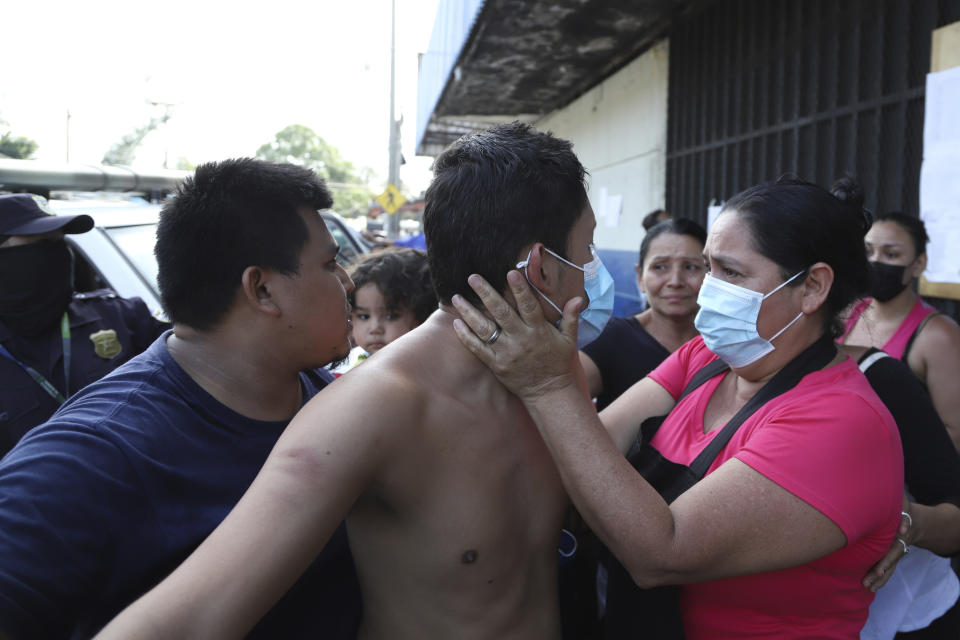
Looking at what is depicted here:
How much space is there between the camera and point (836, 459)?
4.75 ft

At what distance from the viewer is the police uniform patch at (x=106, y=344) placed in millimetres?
2961

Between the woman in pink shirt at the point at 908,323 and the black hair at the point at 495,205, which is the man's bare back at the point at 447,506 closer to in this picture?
the black hair at the point at 495,205

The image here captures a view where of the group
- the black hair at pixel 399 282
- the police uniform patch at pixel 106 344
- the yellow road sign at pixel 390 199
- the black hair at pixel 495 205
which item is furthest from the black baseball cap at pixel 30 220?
the yellow road sign at pixel 390 199

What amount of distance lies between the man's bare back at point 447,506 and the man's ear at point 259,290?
1.04ft

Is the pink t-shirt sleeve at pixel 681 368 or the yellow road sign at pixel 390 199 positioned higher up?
the yellow road sign at pixel 390 199

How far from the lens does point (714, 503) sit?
1443 millimetres

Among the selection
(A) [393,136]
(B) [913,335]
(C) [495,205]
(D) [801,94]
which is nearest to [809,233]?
(C) [495,205]

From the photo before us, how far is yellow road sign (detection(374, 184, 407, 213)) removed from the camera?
16766mm

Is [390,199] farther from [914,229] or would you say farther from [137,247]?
[914,229]

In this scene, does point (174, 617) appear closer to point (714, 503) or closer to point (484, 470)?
point (484, 470)

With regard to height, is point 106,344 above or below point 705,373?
below

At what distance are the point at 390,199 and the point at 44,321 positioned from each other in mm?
14324

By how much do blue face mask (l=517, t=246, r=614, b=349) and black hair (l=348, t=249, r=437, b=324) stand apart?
1.68m

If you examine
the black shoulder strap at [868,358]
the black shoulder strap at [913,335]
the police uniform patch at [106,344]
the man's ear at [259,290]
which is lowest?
the police uniform patch at [106,344]
